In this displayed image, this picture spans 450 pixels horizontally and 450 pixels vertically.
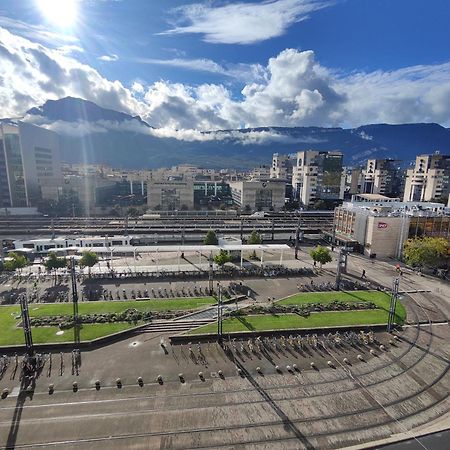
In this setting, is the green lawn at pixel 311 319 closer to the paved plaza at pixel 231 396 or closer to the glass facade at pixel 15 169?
the paved plaza at pixel 231 396

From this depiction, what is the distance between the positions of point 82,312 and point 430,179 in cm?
13421

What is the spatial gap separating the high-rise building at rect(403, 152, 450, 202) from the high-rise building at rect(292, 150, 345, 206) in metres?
36.5

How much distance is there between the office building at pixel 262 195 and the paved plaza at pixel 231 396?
83.5m

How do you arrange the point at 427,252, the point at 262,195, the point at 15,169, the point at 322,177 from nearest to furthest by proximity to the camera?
the point at 427,252 → the point at 15,169 → the point at 262,195 → the point at 322,177

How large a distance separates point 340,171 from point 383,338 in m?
96.1

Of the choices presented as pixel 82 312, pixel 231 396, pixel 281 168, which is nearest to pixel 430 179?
pixel 281 168

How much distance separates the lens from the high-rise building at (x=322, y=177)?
111 m

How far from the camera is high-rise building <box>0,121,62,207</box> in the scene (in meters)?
93.9

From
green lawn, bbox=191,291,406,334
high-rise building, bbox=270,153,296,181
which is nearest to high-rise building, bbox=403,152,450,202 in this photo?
high-rise building, bbox=270,153,296,181

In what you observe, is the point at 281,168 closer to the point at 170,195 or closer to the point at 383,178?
the point at 383,178

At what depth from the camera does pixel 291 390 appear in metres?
18.8

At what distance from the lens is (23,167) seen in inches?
3750

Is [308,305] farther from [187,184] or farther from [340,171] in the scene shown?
[340,171]

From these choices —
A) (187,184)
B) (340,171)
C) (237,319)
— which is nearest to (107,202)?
(187,184)
